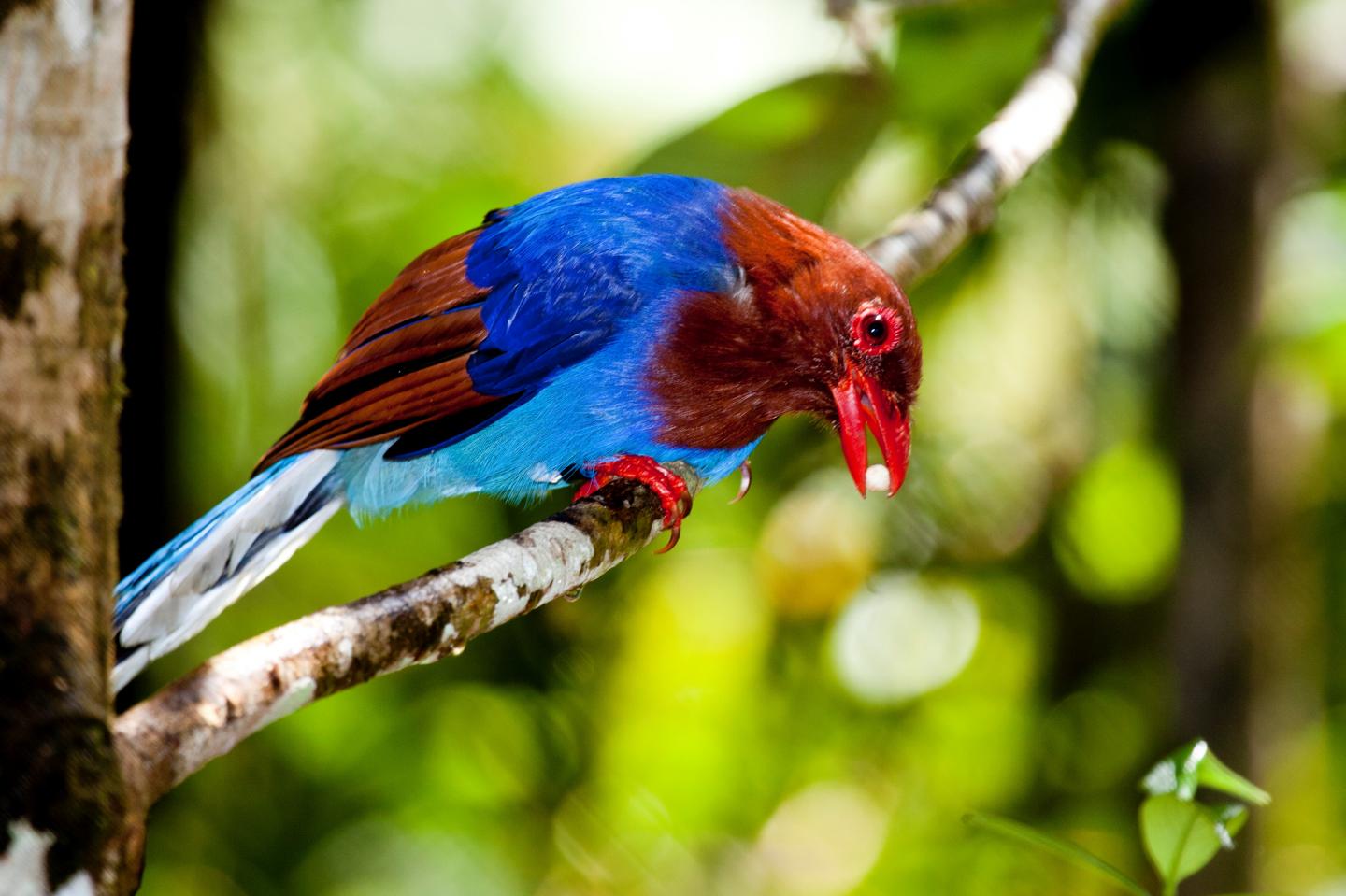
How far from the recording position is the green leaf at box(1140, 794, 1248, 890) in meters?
1.98

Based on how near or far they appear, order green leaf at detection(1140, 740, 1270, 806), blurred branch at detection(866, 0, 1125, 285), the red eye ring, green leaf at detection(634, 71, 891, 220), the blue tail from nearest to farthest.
Answer: green leaf at detection(1140, 740, 1270, 806), the blue tail, the red eye ring, blurred branch at detection(866, 0, 1125, 285), green leaf at detection(634, 71, 891, 220)

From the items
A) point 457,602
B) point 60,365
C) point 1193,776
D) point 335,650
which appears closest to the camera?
point 60,365

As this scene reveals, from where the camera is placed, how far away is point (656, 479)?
3.04 meters

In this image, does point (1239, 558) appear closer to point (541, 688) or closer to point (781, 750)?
point (781, 750)

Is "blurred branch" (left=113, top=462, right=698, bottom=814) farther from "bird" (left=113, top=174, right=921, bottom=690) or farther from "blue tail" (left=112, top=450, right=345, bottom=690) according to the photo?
"blue tail" (left=112, top=450, right=345, bottom=690)

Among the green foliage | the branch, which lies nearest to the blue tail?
the branch

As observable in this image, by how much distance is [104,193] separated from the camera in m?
1.37

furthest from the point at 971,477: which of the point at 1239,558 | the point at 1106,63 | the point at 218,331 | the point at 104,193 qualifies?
the point at 104,193

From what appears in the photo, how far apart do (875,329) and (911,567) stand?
2305 millimetres

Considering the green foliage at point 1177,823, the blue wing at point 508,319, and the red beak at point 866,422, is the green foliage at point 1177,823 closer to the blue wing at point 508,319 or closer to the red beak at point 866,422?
the red beak at point 866,422

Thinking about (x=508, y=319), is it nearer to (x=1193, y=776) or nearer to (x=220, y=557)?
(x=220, y=557)

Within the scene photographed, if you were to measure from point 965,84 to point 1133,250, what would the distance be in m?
1.70

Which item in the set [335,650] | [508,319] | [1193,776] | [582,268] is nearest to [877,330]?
[582,268]

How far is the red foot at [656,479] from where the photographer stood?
9.77 feet
